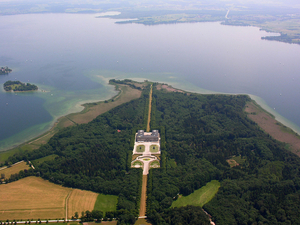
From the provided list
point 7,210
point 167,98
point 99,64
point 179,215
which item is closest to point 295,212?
point 179,215

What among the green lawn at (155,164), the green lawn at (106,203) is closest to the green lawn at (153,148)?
the green lawn at (155,164)

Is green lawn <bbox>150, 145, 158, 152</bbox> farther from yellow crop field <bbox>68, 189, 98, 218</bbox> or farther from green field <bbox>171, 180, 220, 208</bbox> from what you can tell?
yellow crop field <bbox>68, 189, 98, 218</bbox>

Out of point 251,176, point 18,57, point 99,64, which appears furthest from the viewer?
point 18,57

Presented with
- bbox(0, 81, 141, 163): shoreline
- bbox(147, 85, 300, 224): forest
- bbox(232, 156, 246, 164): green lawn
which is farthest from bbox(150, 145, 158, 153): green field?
bbox(0, 81, 141, 163): shoreline

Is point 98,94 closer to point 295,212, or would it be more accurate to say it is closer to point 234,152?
point 234,152

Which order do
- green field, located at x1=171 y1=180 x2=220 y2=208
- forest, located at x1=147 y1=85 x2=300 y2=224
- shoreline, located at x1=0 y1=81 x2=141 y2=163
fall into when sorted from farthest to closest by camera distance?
shoreline, located at x1=0 y1=81 x2=141 y2=163 < green field, located at x1=171 y1=180 x2=220 y2=208 < forest, located at x1=147 y1=85 x2=300 y2=224

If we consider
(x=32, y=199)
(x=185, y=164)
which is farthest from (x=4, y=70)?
(x=185, y=164)
